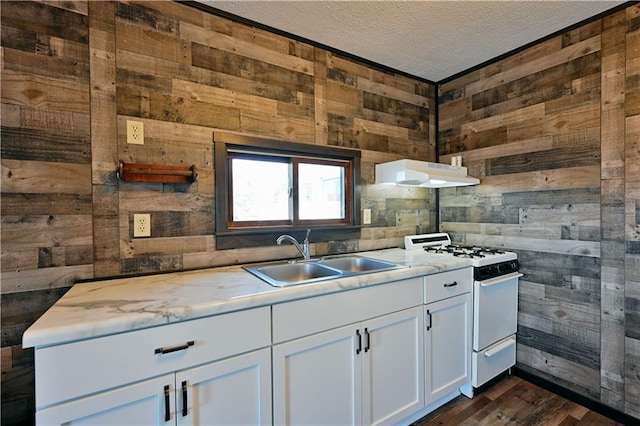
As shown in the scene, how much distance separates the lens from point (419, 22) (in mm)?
2021

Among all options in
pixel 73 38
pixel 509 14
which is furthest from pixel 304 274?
pixel 509 14

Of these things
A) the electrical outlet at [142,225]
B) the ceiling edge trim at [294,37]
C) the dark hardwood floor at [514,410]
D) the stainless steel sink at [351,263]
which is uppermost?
the ceiling edge trim at [294,37]

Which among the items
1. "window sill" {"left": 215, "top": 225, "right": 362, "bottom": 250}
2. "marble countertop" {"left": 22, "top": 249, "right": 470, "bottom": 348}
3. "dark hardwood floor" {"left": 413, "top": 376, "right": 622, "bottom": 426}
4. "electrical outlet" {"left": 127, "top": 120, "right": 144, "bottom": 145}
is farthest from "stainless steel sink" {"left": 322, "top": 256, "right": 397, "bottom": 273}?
"electrical outlet" {"left": 127, "top": 120, "right": 144, "bottom": 145}

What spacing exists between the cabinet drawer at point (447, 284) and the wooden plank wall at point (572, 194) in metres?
0.66

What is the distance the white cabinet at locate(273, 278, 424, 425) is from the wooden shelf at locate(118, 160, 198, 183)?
979 millimetres

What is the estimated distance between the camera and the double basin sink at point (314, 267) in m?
1.90

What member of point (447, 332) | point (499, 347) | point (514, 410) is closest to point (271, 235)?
point (447, 332)

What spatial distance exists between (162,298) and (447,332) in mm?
1770

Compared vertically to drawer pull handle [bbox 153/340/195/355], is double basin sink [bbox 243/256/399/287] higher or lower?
higher

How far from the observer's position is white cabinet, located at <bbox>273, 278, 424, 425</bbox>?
4.60ft

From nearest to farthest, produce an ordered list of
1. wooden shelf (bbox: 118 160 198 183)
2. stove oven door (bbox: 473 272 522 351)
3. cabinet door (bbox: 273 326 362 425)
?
cabinet door (bbox: 273 326 362 425)
wooden shelf (bbox: 118 160 198 183)
stove oven door (bbox: 473 272 522 351)

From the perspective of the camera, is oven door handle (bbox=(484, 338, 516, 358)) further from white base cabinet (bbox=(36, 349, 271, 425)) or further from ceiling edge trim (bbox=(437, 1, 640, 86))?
ceiling edge trim (bbox=(437, 1, 640, 86))

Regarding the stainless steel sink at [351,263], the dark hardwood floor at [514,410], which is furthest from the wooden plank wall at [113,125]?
the dark hardwood floor at [514,410]

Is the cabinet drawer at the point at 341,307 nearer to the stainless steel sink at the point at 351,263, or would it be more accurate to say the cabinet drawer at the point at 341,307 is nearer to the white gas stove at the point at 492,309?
the stainless steel sink at the point at 351,263
